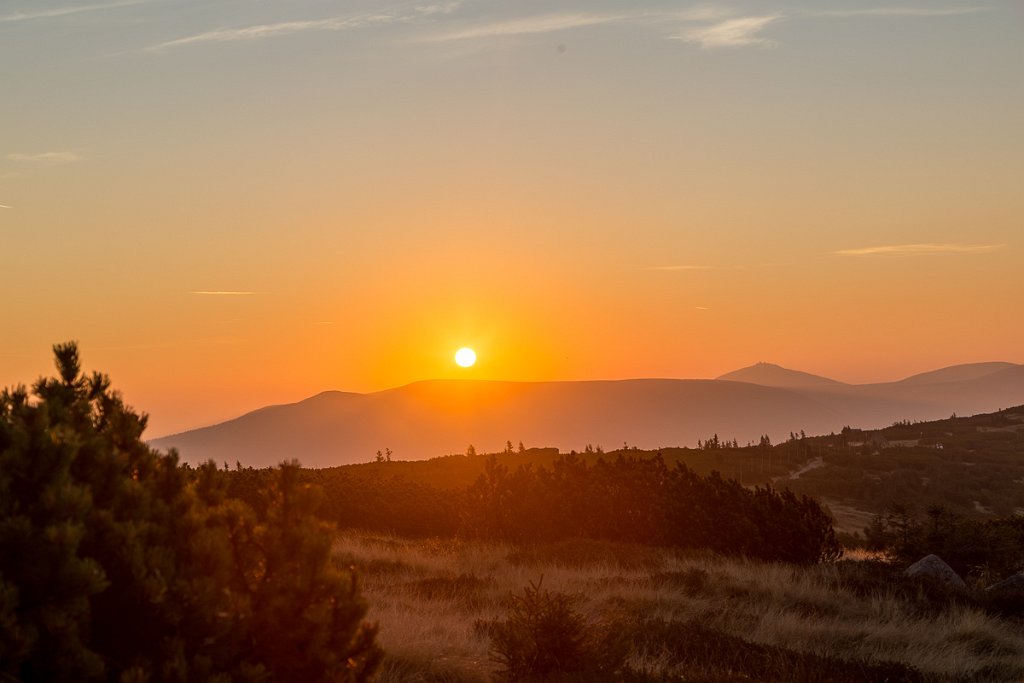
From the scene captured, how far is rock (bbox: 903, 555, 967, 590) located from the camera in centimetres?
1549

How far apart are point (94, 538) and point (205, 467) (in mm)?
801

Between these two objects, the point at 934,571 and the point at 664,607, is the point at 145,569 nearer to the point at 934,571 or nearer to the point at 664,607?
the point at 664,607

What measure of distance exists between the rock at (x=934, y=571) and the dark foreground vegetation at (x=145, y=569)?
13085 millimetres

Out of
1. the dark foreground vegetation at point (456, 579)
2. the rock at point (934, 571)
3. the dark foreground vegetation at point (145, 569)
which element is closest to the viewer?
the dark foreground vegetation at point (145, 569)

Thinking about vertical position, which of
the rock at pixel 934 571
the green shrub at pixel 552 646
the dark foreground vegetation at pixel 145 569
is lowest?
the rock at pixel 934 571

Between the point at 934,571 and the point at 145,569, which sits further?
the point at 934,571

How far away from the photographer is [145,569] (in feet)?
13.9

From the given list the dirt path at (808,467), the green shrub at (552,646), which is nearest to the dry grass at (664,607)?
the green shrub at (552,646)

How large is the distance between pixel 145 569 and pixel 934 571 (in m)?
15.0

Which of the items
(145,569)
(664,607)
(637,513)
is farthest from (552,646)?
(637,513)

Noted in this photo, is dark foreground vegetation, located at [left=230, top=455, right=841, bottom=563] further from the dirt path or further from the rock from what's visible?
the dirt path

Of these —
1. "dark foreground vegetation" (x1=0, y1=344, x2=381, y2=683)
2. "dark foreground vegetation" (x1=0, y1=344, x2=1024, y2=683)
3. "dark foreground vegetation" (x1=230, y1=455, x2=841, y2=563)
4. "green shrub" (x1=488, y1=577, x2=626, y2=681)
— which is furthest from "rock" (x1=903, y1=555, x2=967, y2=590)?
"dark foreground vegetation" (x1=0, y1=344, x2=381, y2=683)

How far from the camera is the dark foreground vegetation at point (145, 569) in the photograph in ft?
13.2

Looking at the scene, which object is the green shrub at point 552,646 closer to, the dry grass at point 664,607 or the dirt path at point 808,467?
the dry grass at point 664,607
